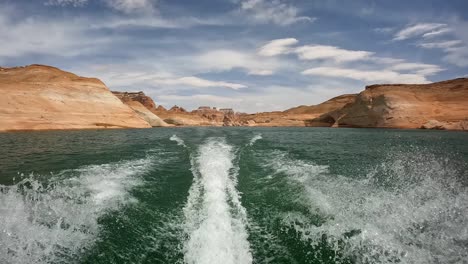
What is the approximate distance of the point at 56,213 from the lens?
306 inches

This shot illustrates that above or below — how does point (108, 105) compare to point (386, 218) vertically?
above

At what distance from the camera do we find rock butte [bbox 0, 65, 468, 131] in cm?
4141

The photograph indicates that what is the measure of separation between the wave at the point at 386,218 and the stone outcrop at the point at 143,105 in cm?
6643

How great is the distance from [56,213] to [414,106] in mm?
66821

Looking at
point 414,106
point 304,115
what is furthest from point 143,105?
point 414,106

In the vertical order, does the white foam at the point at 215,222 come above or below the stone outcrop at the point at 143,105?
below

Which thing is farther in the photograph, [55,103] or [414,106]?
[414,106]

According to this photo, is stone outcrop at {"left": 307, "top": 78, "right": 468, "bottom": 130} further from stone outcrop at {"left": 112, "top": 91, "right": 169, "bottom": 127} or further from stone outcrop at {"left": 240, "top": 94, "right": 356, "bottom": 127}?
stone outcrop at {"left": 112, "top": 91, "right": 169, "bottom": 127}

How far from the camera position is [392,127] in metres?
60.0

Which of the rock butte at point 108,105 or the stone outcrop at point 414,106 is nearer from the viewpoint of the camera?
the rock butte at point 108,105

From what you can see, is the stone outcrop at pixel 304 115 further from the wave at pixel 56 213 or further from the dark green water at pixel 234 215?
the wave at pixel 56 213

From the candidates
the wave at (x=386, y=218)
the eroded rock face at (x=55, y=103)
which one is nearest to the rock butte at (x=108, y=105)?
the eroded rock face at (x=55, y=103)

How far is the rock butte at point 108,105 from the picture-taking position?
136 feet

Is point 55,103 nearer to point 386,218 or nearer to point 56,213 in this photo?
point 56,213
